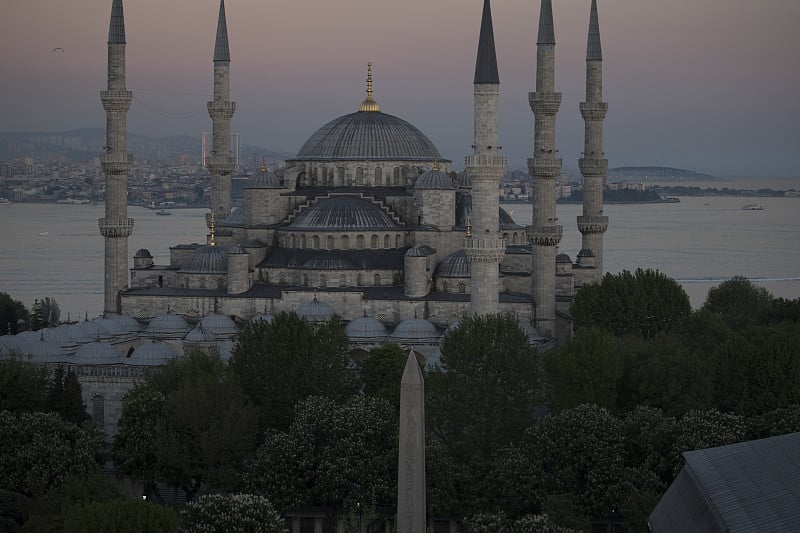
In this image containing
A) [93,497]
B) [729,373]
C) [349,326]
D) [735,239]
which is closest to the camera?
[93,497]

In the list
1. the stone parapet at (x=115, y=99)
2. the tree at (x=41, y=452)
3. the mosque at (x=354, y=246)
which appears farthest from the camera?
the stone parapet at (x=115, y=99)

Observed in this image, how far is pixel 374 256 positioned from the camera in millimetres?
44156

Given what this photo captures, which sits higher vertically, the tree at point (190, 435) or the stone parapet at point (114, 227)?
the stone parapet at point (114, 227)

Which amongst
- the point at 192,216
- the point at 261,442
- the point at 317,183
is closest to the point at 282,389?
the point at 261,442

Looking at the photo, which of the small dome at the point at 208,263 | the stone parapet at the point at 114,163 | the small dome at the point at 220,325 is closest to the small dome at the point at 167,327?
the small dome at the point at 220,325

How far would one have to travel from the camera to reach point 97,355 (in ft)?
126

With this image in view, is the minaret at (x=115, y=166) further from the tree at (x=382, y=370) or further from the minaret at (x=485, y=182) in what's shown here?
the minaret at (x=485, y=182)

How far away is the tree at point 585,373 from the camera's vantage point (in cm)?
3206

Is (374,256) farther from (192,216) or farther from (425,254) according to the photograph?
(192,216)

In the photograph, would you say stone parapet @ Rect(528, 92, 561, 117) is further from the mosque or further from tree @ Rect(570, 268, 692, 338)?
tree @ Rect(570, 268, 692, 338)

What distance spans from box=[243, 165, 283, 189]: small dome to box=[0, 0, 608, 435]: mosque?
0.18 feet

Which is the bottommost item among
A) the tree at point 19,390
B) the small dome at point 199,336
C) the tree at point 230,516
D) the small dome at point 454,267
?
the tree at point 230,516

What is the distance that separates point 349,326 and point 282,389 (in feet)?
26.8

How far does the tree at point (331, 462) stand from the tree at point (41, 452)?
316cm
